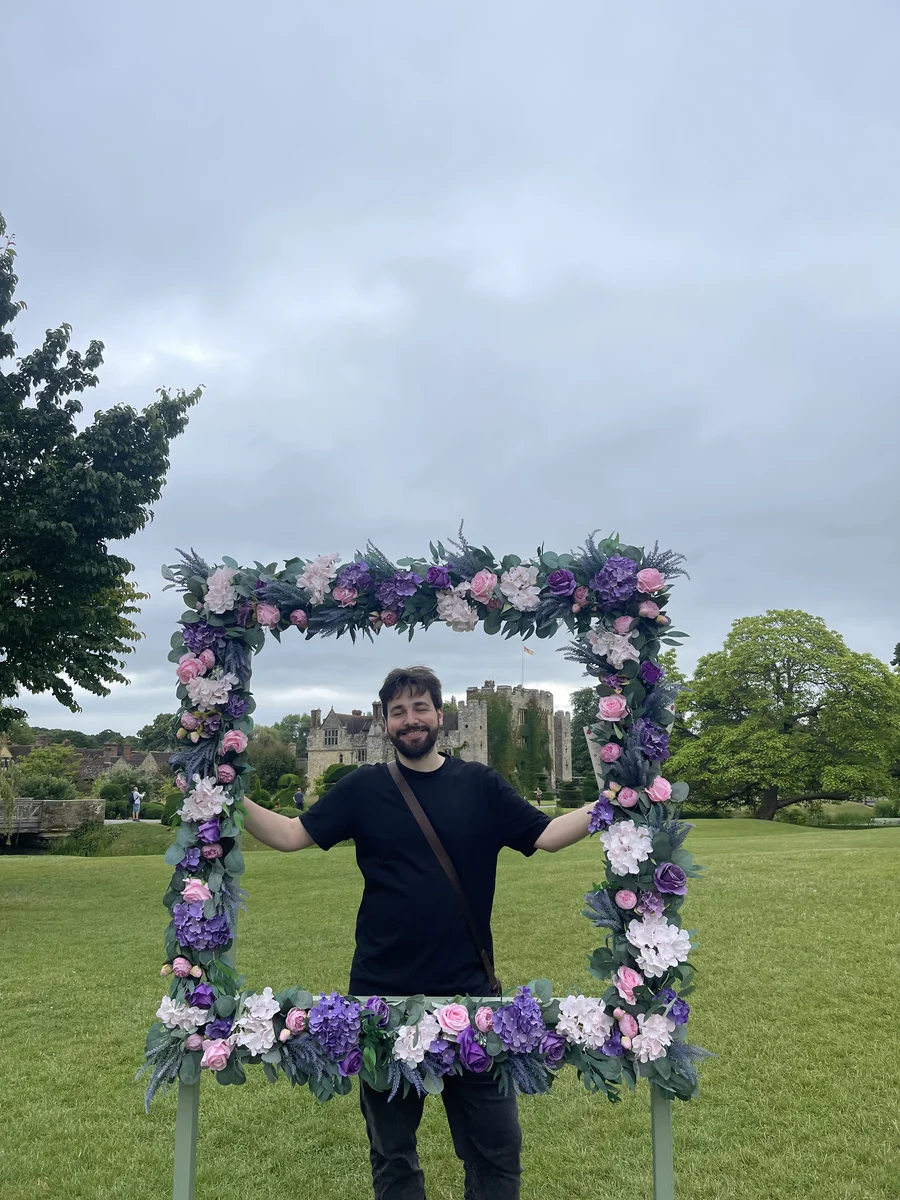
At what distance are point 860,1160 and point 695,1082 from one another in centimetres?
214

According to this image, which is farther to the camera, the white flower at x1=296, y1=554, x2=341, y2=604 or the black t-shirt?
the white flower at x1=296, y1=554, x2=341, y2=604

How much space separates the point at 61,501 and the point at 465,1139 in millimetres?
10997

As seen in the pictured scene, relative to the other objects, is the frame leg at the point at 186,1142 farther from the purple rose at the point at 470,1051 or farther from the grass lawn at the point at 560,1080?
the purple rose at the point at 470,1051

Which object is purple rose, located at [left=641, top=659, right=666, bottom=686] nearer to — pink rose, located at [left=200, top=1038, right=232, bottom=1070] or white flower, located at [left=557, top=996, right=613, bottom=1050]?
white flower, located at [left=557, top=996, right=613, bottom=1050]

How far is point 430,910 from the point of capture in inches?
127

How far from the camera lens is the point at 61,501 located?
11758 millimetres

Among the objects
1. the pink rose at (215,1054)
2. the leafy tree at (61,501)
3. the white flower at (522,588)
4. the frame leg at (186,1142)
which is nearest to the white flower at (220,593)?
the white flower at (522,588)

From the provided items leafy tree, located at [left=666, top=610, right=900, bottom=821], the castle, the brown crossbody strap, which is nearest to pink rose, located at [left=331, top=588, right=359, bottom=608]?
the brown crossbody strap

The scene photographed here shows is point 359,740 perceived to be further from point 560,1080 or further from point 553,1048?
point 553,1048

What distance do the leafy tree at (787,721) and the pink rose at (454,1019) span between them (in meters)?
30.4

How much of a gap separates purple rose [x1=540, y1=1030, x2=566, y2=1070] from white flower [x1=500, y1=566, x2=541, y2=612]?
188 cm

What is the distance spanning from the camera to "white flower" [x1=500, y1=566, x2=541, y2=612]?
12.4 feet

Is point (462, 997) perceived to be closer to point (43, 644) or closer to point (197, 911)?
point (197, 911)

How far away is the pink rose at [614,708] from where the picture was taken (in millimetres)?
3639
